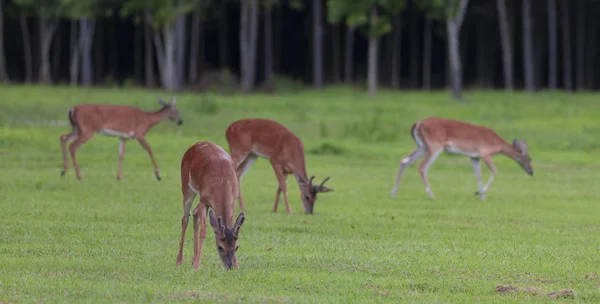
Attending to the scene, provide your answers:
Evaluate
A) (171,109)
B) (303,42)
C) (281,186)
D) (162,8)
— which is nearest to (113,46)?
(303,42)

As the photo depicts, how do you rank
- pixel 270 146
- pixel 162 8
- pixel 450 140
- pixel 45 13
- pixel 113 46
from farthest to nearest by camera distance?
pixel 113 46
pixel 45 13
pixel 162 8
pixel 450 140
pixel 270 146

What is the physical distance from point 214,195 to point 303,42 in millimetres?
58284

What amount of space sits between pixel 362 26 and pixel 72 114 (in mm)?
30334

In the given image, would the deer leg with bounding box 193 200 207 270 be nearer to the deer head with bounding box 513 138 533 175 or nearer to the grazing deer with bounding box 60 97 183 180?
the grazing deer with bounding box 60 97 183 180

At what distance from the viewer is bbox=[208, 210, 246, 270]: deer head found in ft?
31.8

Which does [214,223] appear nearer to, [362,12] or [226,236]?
[226,236]

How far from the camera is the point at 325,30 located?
210 ft

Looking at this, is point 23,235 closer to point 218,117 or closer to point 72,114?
point 72,114

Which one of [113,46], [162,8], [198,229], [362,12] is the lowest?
[113,46]

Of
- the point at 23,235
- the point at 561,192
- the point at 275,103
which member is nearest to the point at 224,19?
the point at 275,103

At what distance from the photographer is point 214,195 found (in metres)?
10.1

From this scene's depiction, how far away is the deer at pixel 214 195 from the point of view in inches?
384

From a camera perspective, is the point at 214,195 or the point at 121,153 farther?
the point at 121,153

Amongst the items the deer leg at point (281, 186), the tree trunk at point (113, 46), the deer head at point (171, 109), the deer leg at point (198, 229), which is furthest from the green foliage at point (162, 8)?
the deer leg at point (198, 229)
